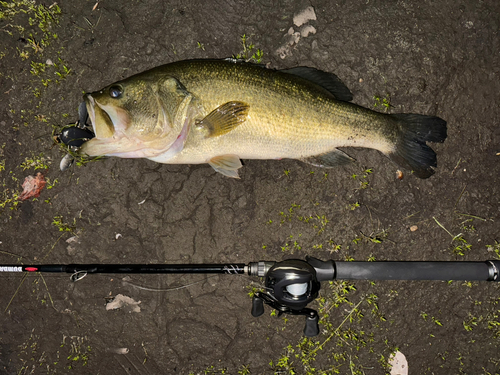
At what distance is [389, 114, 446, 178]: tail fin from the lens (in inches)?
121

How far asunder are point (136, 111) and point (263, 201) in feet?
5.01

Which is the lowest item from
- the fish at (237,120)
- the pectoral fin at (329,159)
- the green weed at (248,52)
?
the pectoral fin at (329,159)

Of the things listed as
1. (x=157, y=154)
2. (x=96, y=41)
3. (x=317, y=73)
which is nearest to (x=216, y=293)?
(x=157, y=154)

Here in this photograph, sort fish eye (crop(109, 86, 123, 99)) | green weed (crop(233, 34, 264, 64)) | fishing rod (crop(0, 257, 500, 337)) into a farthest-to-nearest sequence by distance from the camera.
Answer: green weed (crop(233, 34, 264, 64)), fishing rod (crop(0, 257, 500, 337)), fish eye (crop(109, 86, 123, 99))

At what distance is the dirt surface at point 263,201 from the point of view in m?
3.40

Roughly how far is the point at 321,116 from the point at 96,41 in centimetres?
251

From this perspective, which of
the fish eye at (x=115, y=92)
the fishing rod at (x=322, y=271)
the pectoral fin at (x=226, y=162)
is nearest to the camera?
the fish eye at (x=115, y=92)

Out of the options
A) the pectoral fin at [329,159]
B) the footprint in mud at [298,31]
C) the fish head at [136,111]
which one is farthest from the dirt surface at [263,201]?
the fish head at [136,111]

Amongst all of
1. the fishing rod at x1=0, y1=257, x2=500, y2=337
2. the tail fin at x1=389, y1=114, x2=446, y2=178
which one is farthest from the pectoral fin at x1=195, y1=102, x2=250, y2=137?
the tail fin at x1=389, y1=114, x2=446, y2=178

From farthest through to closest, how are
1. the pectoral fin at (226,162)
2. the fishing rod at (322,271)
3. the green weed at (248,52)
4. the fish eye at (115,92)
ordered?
the green weed at (248,52)
the pectoral fin at (226,162)
the fishing rod at (322,271)
the fish eye at (115,92)

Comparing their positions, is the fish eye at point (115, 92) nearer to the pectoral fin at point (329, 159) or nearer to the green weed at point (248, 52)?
the green weed at point (248, 52)

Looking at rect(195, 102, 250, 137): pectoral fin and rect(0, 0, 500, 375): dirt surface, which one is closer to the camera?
rect(195, 102, 250, 137): pectoral fin

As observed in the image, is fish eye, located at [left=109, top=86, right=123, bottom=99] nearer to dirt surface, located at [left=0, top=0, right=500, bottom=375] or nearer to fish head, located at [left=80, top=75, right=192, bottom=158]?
fish head, located at [left=80, top=75, right=192, bottom=158]

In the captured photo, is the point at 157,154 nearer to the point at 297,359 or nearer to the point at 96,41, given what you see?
the point at 96,41
